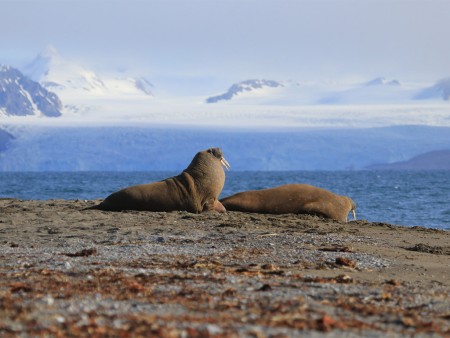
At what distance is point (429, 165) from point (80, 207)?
17383cm

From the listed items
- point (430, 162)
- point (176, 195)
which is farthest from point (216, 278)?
point (430, 162)

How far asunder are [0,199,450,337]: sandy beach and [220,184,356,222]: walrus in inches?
75.3

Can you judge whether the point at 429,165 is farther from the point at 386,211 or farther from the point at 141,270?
the point at 141,270

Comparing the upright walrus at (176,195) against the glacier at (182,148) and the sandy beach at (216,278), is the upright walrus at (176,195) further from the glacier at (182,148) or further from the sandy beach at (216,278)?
the glacier at (182,148)

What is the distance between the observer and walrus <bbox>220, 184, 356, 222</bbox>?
1734cm

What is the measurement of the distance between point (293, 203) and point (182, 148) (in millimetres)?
108745

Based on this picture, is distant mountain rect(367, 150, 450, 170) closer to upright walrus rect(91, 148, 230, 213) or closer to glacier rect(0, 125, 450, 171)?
glacier rect(0, 125, 450, 171)

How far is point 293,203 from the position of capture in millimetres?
17438

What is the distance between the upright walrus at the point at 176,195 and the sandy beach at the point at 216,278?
60.7 inches

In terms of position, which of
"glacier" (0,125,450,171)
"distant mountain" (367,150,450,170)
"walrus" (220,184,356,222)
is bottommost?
"distant mountain" (367,150,450,170)

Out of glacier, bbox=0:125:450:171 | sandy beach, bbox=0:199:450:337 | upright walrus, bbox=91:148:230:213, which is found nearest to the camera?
sandy beach, bbox=0:199:450:337

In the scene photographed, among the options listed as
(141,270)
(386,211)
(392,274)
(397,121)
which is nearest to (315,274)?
(392,274)

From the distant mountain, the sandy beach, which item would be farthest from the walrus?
the distant mountain

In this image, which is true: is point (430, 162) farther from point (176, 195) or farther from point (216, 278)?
point (216, 278)
